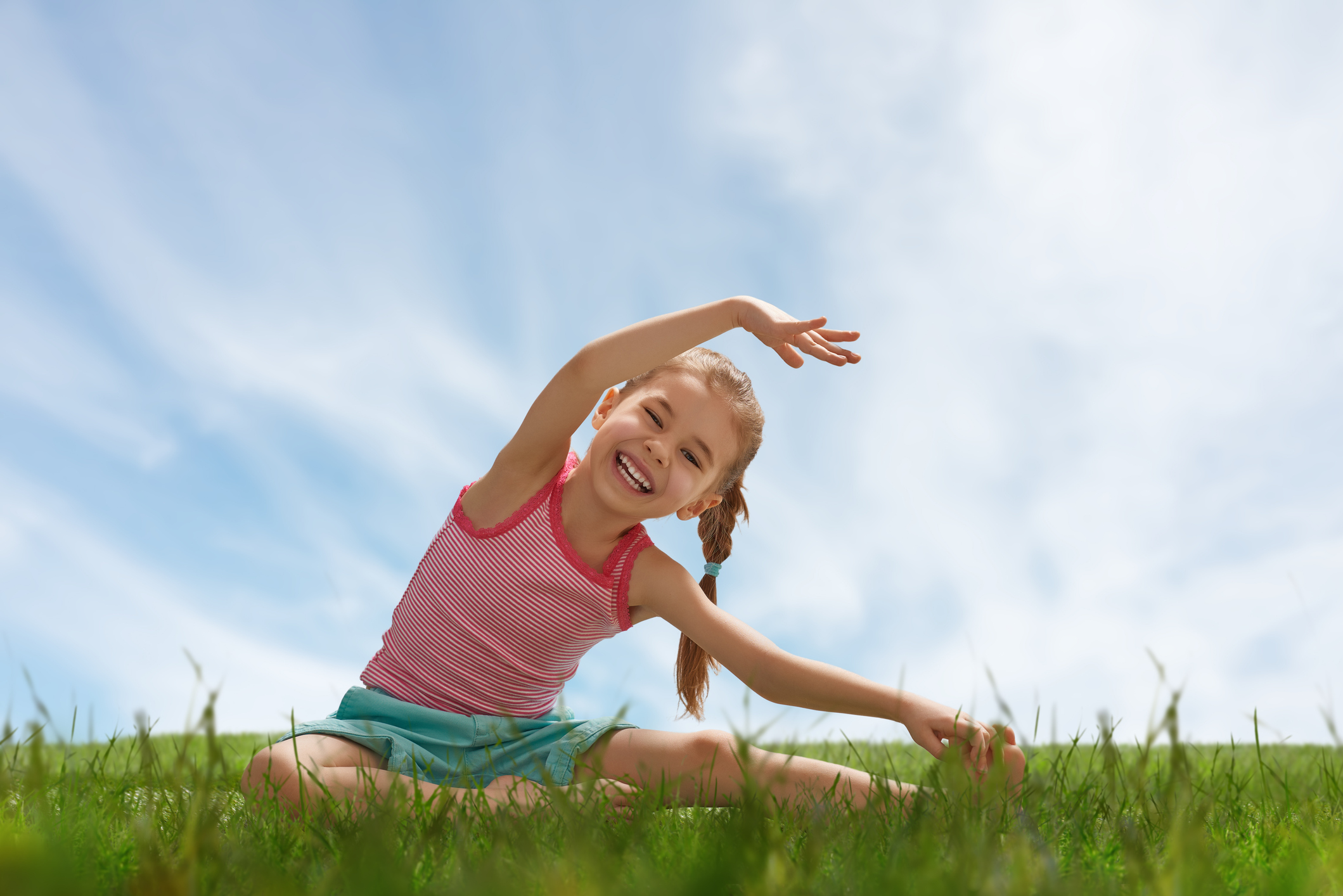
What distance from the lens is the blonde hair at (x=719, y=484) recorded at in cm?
357

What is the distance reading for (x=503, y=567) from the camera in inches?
140

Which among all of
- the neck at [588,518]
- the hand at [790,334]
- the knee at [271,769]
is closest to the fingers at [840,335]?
the hand at [790,334]

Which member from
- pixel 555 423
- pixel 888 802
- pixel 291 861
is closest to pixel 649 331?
pixel 555 423

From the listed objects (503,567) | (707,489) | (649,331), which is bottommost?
(503,567)

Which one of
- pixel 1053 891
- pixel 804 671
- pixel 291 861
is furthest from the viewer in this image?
pixel 804 671

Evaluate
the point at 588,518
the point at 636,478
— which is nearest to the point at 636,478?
the point at 636,478

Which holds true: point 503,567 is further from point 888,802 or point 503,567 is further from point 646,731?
point 888,802

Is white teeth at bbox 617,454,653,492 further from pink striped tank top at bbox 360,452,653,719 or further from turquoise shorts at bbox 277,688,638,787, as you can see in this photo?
turquoise shorts at bbox 277,688,638,787

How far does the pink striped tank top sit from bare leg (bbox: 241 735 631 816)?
0.39 metres

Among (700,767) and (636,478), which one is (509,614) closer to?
(636,478)

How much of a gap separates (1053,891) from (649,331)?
7.26 feet

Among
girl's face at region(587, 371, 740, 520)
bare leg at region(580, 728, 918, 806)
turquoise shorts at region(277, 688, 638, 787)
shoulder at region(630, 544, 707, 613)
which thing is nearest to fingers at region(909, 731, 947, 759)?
bare leg at region(580, 728, 918, 806)

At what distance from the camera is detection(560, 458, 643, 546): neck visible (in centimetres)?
349

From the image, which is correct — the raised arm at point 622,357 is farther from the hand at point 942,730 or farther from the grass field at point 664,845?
the grass field at point 664,845
